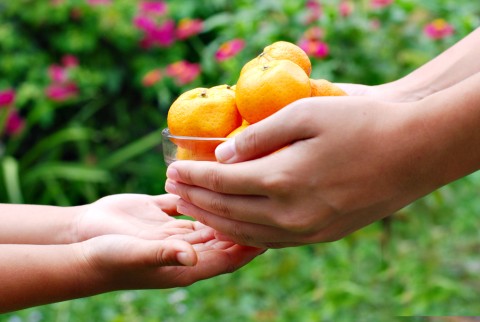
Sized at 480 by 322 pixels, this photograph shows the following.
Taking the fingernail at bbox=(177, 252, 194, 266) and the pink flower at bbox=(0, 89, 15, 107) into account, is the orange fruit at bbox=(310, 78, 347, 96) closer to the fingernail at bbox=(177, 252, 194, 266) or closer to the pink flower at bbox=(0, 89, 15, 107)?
the fingernail at bbox=(177, 252, 194, 266)

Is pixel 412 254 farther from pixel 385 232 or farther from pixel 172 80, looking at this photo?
pixel 172 80

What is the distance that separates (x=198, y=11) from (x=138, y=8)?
1.36 feet

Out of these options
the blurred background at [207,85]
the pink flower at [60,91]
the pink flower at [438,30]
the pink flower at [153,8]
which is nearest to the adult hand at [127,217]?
the blurred background at [207,85]

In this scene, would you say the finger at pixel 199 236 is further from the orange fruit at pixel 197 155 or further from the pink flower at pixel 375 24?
the pink flower at pixel 375 24

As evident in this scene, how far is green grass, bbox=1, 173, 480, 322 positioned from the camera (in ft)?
11.1

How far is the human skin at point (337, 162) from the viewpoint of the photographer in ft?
4.83

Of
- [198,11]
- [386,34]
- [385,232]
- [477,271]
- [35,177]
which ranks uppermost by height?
[198,11]

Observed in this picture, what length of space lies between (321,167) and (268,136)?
129mm

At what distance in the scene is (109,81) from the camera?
4.74 meters

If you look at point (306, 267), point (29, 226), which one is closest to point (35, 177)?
point (306, 267)

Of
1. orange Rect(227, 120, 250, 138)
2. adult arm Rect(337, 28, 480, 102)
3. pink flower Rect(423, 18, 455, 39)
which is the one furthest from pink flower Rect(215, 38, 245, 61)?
orange Rect(227, 120, 250, 138)

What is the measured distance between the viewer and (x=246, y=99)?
1651 millimetres

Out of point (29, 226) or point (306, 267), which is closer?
point (29, 226)

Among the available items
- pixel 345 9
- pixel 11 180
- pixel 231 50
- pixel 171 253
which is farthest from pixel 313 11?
pixel 171 253
